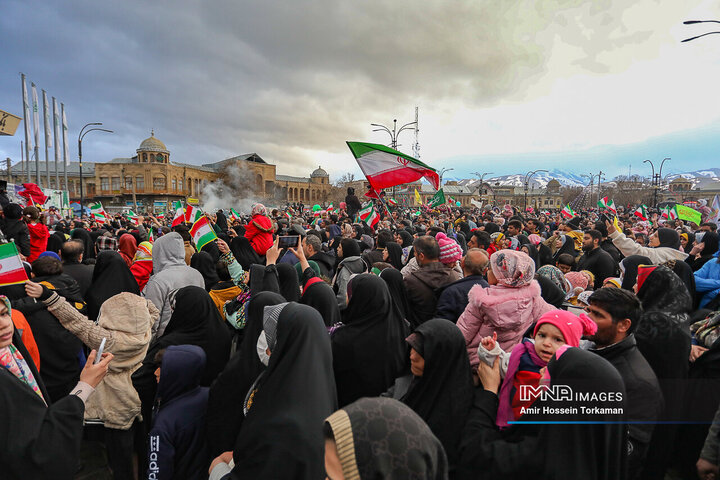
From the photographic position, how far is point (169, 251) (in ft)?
15.1

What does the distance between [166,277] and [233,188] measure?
77160 millimetres

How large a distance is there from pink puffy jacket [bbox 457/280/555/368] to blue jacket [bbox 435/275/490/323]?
62cm

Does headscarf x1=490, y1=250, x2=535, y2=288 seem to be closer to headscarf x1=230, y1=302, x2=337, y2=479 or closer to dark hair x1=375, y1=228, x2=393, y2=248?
headscarf x1=230, y1=302, x2=337, y2=479

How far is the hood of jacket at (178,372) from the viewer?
2.43 metres

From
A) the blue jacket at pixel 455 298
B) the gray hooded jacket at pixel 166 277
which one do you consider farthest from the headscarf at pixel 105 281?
the blue jacket at pixel 455 298

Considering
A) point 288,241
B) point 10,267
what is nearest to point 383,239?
point 288,241

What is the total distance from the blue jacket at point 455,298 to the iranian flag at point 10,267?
3703 mm

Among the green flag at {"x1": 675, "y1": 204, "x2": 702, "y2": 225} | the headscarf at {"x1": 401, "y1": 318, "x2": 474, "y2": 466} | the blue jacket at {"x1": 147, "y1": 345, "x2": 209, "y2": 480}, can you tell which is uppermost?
the green flag at {"x1": 675, "y1": 204, "x2": 702, "y2": 225}

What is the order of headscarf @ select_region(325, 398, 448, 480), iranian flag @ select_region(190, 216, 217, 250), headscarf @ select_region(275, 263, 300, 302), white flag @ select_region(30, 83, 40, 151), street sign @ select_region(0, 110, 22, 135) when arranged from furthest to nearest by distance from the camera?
white flag @ select_region(30, 83, 40, 151) → street sign @ select_region(0, 110, 22, 135) → iranian flag @ select_region(190, 216, 217, 250) → headscarf @ select_region(275, 263, 300, 302) → headscarf @ select_region(325, 398, 448, 480)

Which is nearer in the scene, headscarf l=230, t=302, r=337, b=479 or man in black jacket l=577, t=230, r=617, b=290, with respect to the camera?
headscarf l=230, t=302, r=337, b=479

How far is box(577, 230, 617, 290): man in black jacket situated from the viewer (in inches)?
229

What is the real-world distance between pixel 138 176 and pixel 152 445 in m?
73.4

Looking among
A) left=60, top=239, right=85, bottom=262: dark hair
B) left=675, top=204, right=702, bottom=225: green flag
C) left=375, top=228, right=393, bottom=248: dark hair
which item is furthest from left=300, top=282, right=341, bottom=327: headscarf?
left=675, top=204, right=702, bottom=225: green flag

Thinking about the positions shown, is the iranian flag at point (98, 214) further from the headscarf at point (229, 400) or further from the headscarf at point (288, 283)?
the headscarf at point (229, 400)
